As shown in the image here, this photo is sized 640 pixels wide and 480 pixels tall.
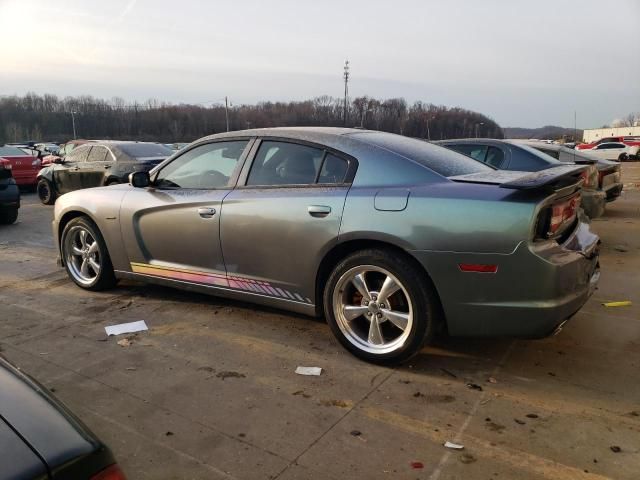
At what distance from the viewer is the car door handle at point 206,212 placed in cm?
421

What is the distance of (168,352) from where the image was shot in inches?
152

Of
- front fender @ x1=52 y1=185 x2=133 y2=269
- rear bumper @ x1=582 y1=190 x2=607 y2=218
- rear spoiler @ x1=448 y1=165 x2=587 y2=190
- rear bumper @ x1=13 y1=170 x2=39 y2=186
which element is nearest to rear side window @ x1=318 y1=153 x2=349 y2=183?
rear spoiler @ x1=448 y1=165 x2=587 y2=190

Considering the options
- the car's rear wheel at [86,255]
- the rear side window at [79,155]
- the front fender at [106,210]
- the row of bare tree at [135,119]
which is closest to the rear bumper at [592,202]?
the front fender at [106,210]

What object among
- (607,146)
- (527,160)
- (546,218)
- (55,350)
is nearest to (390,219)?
(546,218)

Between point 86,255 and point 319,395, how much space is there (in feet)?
10.6

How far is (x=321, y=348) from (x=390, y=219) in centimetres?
115

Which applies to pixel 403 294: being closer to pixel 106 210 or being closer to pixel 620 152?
pixel 106 210

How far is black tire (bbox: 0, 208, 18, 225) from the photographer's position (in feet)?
31.5

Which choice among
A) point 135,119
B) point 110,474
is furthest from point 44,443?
point 135,119

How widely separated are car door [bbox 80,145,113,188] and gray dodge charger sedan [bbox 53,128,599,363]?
6917 mm

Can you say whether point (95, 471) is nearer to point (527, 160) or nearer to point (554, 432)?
point (554, 432)

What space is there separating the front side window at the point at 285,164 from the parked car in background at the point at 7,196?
24.1ft

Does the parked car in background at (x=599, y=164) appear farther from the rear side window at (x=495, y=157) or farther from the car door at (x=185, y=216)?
the car door at (x=185, y=216)

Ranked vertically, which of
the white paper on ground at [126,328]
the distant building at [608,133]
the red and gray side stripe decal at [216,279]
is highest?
the distant building at [608,133]
